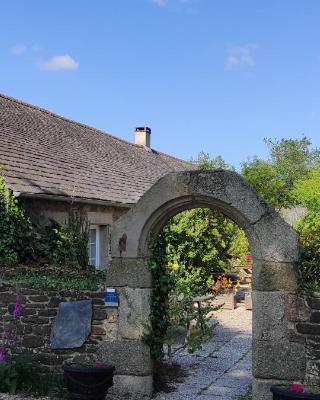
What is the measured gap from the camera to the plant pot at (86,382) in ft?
21.7

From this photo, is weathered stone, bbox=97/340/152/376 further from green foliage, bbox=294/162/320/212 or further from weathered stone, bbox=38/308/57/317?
green foliage, bbox=294/162/320/212

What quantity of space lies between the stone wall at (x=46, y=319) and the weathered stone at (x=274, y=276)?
2.05 m

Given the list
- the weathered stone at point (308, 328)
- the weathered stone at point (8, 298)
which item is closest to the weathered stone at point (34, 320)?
the weathered stone at point (8, 298)

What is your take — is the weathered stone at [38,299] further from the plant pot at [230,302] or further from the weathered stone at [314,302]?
the plant pot at [230,302]

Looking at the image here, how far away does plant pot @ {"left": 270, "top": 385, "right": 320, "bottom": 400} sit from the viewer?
5504 mm

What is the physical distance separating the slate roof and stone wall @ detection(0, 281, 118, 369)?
8.61 ft

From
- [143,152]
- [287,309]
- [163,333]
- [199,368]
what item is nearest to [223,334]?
[199,368]

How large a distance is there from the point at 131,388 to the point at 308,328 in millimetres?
2502

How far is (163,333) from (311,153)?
1787 inches

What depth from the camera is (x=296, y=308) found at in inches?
251

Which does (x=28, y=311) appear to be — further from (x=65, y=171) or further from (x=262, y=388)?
(x=65, y=171)

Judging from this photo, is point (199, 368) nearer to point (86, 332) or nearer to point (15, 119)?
point (86, 332)

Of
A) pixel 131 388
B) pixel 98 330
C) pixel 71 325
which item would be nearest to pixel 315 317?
pixel 131 388

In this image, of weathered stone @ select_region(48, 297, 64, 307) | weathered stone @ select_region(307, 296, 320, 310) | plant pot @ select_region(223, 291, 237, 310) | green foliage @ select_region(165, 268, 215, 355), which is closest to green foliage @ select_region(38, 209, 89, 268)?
weathered stone @ select_region(48, 297, 64, 307)
